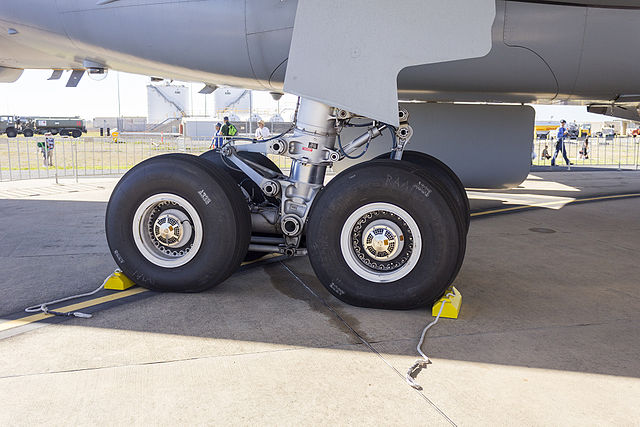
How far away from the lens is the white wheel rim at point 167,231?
13.5 feet

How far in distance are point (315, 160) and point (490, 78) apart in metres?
2.31

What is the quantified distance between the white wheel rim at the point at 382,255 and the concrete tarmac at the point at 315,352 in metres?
0.28

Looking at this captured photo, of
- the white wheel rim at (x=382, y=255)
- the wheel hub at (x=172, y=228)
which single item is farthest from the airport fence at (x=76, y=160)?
the white wheel rim at (x=382, y=255)

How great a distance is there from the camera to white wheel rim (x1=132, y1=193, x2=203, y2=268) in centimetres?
412

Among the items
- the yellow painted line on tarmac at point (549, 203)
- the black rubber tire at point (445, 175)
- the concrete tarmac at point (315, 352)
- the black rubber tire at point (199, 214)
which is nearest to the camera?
the concrete tarmac at point (315, 352)

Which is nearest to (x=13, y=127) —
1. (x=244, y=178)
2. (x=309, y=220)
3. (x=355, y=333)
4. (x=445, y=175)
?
(x=244, y=178)

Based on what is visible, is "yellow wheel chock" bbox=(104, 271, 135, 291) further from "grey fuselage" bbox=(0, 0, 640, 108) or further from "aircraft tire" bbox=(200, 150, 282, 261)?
"grey fuselage" bbox=(0, 0, 640, 108)

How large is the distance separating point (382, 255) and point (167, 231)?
5.32 feet

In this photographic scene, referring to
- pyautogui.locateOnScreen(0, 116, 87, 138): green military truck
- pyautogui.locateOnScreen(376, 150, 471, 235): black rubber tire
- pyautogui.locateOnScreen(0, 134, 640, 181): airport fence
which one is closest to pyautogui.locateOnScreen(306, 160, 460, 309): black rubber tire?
pyautogui.locateOnScreen(376, 150, 471, 235): black rubber tire

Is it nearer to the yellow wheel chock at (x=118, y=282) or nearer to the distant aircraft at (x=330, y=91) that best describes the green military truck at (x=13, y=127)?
the distant aircraft at (x=330, y=91)

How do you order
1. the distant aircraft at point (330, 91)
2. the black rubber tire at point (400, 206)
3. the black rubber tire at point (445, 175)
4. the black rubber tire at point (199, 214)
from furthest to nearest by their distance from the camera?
the black rubber tire at point (445, 175)
the black rubber tire at point (199, 214)
the distant aircraft at point (330, 91)
the black rubber tire at point (400, 206)

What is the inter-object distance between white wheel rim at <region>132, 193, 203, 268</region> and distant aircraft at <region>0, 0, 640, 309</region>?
11 millimetres

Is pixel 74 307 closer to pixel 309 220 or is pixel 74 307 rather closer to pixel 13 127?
pixel 309 220

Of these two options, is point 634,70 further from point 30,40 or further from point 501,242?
point 30,40
